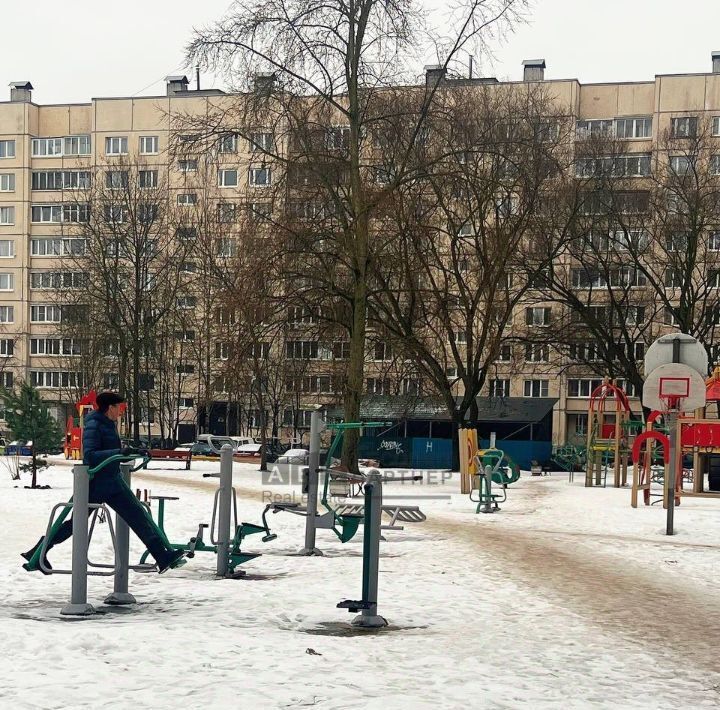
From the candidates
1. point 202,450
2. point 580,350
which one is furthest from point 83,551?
point 202,450

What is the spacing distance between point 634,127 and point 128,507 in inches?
2607

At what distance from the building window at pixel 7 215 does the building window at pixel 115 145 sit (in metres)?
8.19

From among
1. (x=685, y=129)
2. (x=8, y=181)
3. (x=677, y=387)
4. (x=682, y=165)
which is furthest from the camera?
(x=8, y=181)

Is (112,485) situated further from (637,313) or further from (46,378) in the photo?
(46,378)

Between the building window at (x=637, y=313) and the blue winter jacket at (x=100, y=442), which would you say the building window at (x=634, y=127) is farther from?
the blue winter jacket at (x=100, y=442)

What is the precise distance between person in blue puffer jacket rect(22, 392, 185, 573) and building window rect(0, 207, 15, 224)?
77898mm

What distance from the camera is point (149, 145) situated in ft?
268

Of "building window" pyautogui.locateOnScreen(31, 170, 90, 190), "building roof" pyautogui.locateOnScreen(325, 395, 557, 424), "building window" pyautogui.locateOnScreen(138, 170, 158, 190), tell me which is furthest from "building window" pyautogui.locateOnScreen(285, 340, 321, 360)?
"building window" pyautogui.locateOnScreen(31, 170, 90, 190)

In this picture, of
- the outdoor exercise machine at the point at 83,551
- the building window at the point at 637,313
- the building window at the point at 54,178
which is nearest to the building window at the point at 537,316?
the building window at the point at 637,313

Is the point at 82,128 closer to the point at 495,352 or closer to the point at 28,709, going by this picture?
the point at 495,352

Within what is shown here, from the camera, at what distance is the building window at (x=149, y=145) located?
81.4 meters

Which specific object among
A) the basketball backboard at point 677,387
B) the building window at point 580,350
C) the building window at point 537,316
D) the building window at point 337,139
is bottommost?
the basketball backboard at point 677,387

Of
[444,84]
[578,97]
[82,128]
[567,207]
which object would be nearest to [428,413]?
[567,207]

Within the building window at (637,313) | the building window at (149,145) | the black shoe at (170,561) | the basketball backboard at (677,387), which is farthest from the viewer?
the building window at (149,145)
